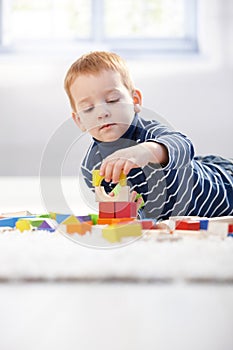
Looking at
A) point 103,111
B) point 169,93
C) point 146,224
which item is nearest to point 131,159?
point 146,224

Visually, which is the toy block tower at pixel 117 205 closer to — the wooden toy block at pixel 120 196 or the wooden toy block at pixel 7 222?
the wooden toy block at pixel 120 196

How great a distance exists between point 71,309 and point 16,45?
233 centimetres

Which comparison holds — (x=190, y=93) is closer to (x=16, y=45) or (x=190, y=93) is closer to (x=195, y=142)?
(x=195, y=142)

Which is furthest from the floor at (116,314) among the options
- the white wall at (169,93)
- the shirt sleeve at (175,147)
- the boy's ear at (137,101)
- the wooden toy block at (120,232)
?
the white wall at (169,93)

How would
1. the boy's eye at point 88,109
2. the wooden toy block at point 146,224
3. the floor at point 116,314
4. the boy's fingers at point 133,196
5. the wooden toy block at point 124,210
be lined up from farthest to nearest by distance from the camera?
the boy's eye at point 88,109 → the boy's fingers at point 133,196 → the wooden toy block at point 124,210 → the wooden toy block at point 146,224 → the floor at point 116,314

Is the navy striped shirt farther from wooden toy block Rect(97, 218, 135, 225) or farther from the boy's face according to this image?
wooden toy block Rect(97, 218, 135, 225)

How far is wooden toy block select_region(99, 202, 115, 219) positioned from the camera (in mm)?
1069

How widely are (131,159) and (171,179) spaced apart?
29cm

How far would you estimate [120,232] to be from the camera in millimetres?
876

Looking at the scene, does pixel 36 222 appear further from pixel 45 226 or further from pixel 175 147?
pixel 175 147

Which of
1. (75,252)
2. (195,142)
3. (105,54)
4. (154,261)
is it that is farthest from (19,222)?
(195,142)

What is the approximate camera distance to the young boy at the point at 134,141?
1272mm

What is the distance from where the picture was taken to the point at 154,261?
0.69 metres

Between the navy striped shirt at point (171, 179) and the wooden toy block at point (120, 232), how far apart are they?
28cm
